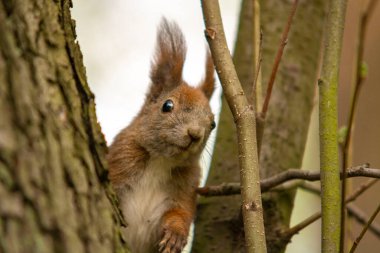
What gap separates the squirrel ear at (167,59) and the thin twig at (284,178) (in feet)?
2.40

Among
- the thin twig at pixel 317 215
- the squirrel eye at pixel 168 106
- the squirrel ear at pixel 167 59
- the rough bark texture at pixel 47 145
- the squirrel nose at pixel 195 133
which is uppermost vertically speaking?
the squirrel ear at pixel 167 59

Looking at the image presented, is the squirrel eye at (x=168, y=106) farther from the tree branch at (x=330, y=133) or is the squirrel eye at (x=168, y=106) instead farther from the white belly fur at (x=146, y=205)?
the tree branch at (x=330, y=133)

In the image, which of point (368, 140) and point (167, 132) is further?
point (368, 140)

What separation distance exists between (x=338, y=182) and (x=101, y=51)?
6787 millimetres

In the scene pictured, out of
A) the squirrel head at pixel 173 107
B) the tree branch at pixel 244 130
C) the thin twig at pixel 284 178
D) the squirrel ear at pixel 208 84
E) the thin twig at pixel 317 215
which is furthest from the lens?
the squirrel ear at pixel 208 84

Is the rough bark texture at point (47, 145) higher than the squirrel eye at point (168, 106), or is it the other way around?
the squirrel eye at point (168, 106)

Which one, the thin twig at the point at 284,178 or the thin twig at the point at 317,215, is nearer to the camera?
the thin twig at the point at 284,178

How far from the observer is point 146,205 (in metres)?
3.21

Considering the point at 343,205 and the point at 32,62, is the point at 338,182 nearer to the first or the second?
the point at 343,205

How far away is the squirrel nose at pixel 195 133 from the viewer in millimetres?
3156

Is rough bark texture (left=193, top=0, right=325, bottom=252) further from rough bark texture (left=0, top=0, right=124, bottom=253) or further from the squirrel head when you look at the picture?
rough bark texture (left=0, top=0, right=124, bottom=253)

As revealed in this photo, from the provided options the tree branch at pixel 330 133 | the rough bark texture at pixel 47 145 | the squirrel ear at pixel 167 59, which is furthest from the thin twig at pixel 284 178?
the rough bark texture at pixel 47 145

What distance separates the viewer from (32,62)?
172 cm

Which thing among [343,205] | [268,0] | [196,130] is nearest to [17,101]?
[343,205]
